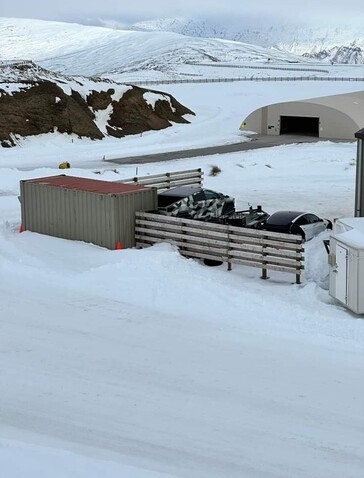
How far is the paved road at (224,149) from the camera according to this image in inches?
1783

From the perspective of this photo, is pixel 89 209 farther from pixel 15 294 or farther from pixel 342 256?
pixel 342 256

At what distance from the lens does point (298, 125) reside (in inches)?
2299

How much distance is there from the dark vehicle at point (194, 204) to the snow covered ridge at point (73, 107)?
2833 cm

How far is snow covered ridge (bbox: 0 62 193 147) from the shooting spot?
52.2 m

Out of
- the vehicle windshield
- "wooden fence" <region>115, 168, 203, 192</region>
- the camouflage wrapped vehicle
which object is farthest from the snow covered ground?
"wooden fence" <region>115, 168, 203, 192</region>

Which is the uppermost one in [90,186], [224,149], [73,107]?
[73,107]

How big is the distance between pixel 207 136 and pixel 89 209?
3977cm

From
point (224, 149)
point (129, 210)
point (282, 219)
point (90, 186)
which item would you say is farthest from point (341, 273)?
point (224, 149)

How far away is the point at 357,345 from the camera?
13.2 meters

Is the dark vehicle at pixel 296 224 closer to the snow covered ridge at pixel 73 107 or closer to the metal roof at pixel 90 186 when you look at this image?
the metal roof at pixel 90 186

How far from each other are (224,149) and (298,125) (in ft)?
36.2

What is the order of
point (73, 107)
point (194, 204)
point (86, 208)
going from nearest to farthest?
point (86, 208) < point (194, 204) < point (73, 107)

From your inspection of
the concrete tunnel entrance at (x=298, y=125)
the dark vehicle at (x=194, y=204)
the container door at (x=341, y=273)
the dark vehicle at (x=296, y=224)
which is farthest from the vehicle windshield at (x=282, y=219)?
the concrete tunnel entrance at (x=298, y=125)

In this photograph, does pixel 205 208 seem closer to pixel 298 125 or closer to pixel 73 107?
pixel 73 107
